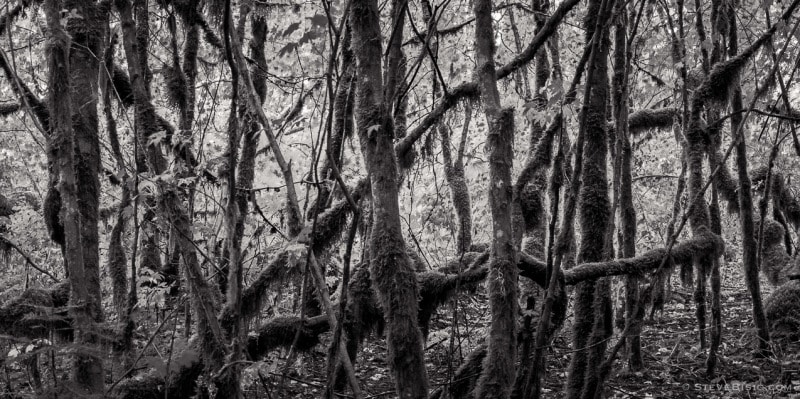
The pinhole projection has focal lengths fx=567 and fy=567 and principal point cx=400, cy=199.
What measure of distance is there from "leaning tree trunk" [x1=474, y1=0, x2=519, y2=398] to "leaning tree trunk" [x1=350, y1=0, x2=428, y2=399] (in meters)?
0.55

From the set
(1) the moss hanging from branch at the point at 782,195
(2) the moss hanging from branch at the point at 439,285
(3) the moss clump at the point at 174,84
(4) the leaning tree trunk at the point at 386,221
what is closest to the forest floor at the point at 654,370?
(2) the moss hanging from branch at the point at 439,285

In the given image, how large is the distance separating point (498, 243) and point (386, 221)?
2.76ft

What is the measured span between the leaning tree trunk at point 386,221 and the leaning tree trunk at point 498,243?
0.55 meters

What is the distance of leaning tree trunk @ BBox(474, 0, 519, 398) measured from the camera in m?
3.60

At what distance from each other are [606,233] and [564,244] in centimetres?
227

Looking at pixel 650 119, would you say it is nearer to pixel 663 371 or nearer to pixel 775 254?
pixel 775 254

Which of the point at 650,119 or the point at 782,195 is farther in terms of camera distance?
the point at 782,195

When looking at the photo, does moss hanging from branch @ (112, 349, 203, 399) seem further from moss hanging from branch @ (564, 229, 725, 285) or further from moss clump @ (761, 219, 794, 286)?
moss clump @ (761, 219, 794, 286)

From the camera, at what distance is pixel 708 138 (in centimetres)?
639

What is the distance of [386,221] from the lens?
332 centimetres

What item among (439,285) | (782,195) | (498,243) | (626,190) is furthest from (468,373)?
(782,195)

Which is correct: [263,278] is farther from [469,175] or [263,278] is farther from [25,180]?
[25,180]

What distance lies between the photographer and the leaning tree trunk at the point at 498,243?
11.8ft

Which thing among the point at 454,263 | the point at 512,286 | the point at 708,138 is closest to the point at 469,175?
the point at 708,138
